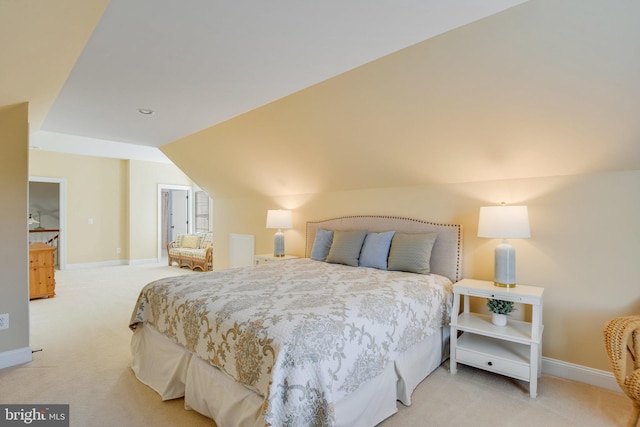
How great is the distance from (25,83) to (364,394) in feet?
9.69

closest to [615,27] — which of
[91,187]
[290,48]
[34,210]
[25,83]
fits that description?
[290,48]

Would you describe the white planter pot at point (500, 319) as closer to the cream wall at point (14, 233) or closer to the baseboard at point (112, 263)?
the cream wall at point (14, 233)

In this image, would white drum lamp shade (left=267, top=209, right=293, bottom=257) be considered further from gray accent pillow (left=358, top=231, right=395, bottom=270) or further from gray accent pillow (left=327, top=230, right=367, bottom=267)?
gray accent pillow (left=358, top=231, right=395, bottom=270)

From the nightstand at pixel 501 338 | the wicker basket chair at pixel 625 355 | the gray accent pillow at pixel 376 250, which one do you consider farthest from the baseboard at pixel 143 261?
the wicker basket chair at pixel 625 355

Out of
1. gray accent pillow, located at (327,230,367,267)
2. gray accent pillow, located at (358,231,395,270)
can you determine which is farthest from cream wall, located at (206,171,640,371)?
gray accent pillow, located at (327,230,367,267)

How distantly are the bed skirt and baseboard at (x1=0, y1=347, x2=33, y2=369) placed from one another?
3.10 ft

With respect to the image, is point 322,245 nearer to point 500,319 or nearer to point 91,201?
point 500,319

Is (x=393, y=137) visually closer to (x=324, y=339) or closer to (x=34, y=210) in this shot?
(x=324, y=339)

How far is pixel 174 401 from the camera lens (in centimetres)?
213

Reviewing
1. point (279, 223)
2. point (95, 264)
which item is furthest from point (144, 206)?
point (279, 223)

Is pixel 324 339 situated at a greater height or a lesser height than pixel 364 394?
greater

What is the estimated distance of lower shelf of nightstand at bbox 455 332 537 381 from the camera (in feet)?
7.42

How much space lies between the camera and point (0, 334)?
2615 millimetres

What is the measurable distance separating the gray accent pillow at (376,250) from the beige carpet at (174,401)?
1.05 m
